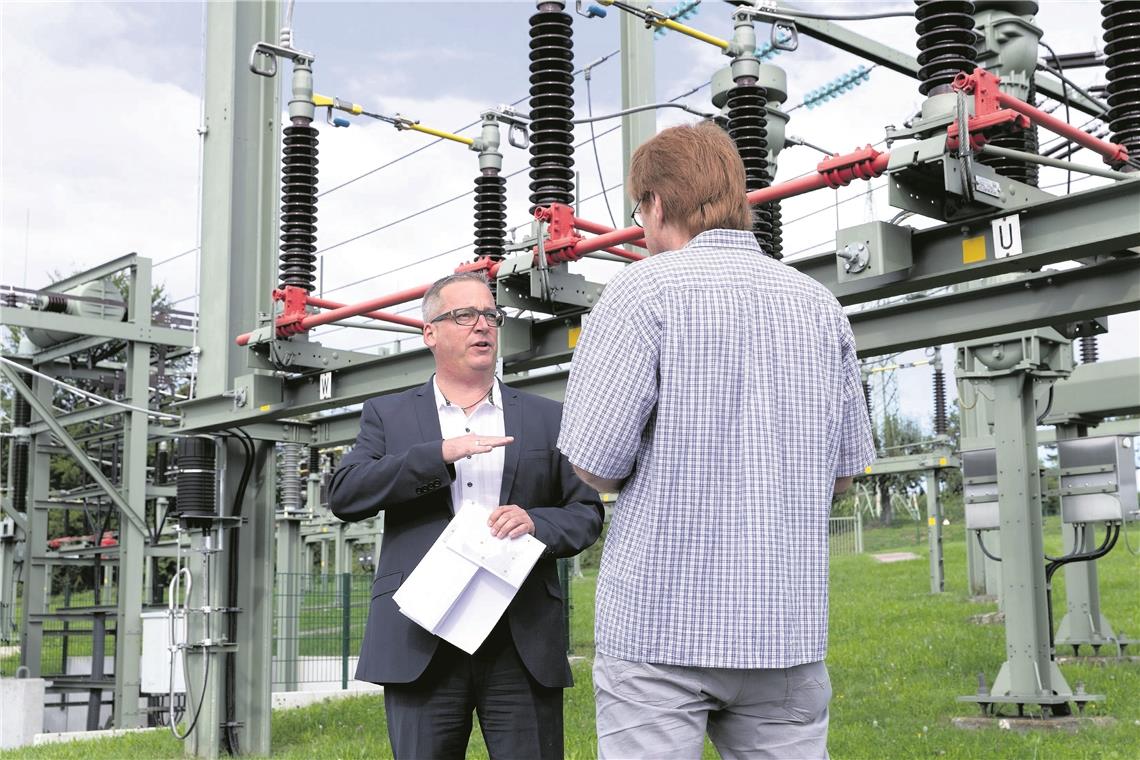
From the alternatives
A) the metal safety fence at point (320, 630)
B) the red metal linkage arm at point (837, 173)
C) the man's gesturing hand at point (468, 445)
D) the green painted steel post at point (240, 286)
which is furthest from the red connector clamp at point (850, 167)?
the metal safety fence at point (320, 630)

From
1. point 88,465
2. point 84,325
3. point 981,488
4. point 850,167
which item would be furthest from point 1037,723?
point 84,325

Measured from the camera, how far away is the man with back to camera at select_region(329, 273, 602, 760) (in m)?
3.12

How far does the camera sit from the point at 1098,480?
29.4 feet

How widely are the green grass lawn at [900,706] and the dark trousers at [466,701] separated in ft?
12.5

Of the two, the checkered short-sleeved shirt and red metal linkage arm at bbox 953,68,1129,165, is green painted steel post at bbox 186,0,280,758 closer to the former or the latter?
red metal linkage arm at bbox 953,68,1129,165

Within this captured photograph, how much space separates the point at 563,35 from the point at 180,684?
7.77m

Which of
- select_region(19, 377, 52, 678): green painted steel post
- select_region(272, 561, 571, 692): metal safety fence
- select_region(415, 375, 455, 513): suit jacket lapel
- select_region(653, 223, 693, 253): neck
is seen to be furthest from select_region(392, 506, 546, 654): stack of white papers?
select_region(272, 561, 571, 692): metal safety fence

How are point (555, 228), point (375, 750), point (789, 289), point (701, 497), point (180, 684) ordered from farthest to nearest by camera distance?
point (180, 684) < point (375, 750) < point (555, 228) < point (789, 289) < point (701, 497)

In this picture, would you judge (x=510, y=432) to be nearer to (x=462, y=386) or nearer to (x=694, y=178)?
(x=462, y=386)

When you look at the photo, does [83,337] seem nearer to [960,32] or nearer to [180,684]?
[180,684]

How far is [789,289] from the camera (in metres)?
2.48

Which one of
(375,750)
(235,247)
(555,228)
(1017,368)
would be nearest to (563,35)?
(555,228)

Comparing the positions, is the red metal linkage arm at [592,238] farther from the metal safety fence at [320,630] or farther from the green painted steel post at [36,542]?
the metal safety fence at [320,630]

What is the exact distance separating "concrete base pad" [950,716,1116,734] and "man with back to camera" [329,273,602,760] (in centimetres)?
534
